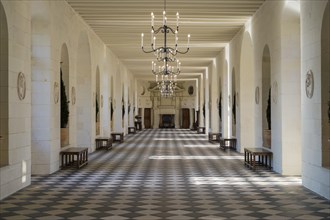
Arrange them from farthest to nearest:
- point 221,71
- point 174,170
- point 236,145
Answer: point 221,71, point 236,145, point 174,170

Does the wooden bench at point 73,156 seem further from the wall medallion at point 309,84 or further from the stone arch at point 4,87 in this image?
the wall medallion at point 309,84

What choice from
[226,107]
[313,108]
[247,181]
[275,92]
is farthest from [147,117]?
[313,108]

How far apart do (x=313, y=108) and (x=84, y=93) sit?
32.3 feet

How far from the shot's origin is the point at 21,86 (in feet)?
29.9

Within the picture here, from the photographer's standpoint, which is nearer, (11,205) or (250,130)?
(11,205)

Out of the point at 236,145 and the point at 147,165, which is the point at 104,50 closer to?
the point at 236,145

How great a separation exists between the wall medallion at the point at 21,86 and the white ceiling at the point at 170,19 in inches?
173

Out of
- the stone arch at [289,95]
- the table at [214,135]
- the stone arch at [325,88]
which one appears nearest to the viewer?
the stone arch at [325,88]

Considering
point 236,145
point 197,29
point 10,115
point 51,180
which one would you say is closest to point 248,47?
point 197,29

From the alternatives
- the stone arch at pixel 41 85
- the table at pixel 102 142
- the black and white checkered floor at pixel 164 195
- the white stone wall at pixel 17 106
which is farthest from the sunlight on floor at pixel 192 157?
the white stone wall at pixel 17 106

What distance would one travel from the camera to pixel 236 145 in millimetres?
18516

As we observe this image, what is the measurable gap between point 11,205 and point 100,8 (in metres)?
7.44

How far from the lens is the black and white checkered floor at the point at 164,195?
701 cm

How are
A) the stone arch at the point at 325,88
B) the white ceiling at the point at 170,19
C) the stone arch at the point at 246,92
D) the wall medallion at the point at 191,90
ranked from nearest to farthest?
the stone arch at the point at 325,88 → the white ceiling at the point at 170,19 → the stone arch at the point at 246,92 → the wall medallion at the point at 191,90
